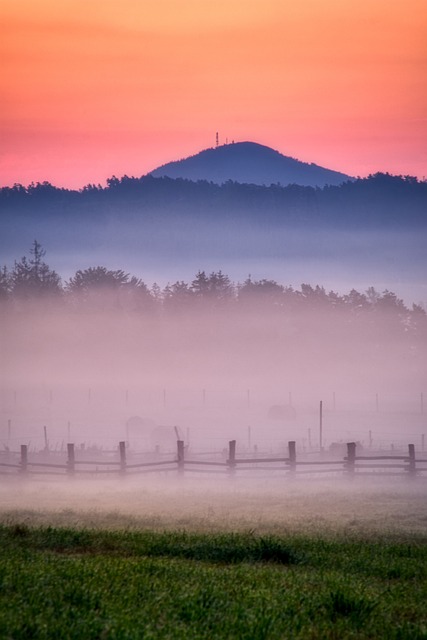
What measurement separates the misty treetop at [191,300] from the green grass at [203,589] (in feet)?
446

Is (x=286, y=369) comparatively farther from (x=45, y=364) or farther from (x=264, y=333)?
(x=45, y=364)

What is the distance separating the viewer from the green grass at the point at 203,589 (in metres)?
10.7

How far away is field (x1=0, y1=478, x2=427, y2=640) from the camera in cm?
1086

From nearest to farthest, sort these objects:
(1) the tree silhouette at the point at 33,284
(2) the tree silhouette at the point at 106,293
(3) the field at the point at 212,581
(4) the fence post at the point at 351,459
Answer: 1. (3) the field at the point at 212,581
2. (4) the fence post at the point at 351,459
3. (2) the tree silhouette at the point at 106,293
4. (1) the tree silhouette at the point at 33,284

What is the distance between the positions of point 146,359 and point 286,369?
23442mm

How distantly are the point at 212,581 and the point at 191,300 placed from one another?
5855 inches

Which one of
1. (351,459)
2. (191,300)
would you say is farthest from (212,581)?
(191,300)

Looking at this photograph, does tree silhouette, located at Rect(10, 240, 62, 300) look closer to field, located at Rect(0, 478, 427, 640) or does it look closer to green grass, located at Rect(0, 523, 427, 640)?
field, located at Rect(0, 478, 427, 640)

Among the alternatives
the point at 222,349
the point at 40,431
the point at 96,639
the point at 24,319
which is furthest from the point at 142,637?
the point at 222,349

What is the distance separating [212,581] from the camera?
13359mm

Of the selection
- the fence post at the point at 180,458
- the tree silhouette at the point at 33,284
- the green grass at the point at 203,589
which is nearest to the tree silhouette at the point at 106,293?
the tree silhouette at the point at 33,284

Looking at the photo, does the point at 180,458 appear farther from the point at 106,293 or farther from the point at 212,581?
the point at 106,293

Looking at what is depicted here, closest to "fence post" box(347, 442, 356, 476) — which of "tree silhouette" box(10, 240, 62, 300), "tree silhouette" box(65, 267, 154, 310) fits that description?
"tree silhouette" box(65, 267, 154, 310)

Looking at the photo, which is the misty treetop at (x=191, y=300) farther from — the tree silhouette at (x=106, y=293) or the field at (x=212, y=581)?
the field at (x=212, y=581)
